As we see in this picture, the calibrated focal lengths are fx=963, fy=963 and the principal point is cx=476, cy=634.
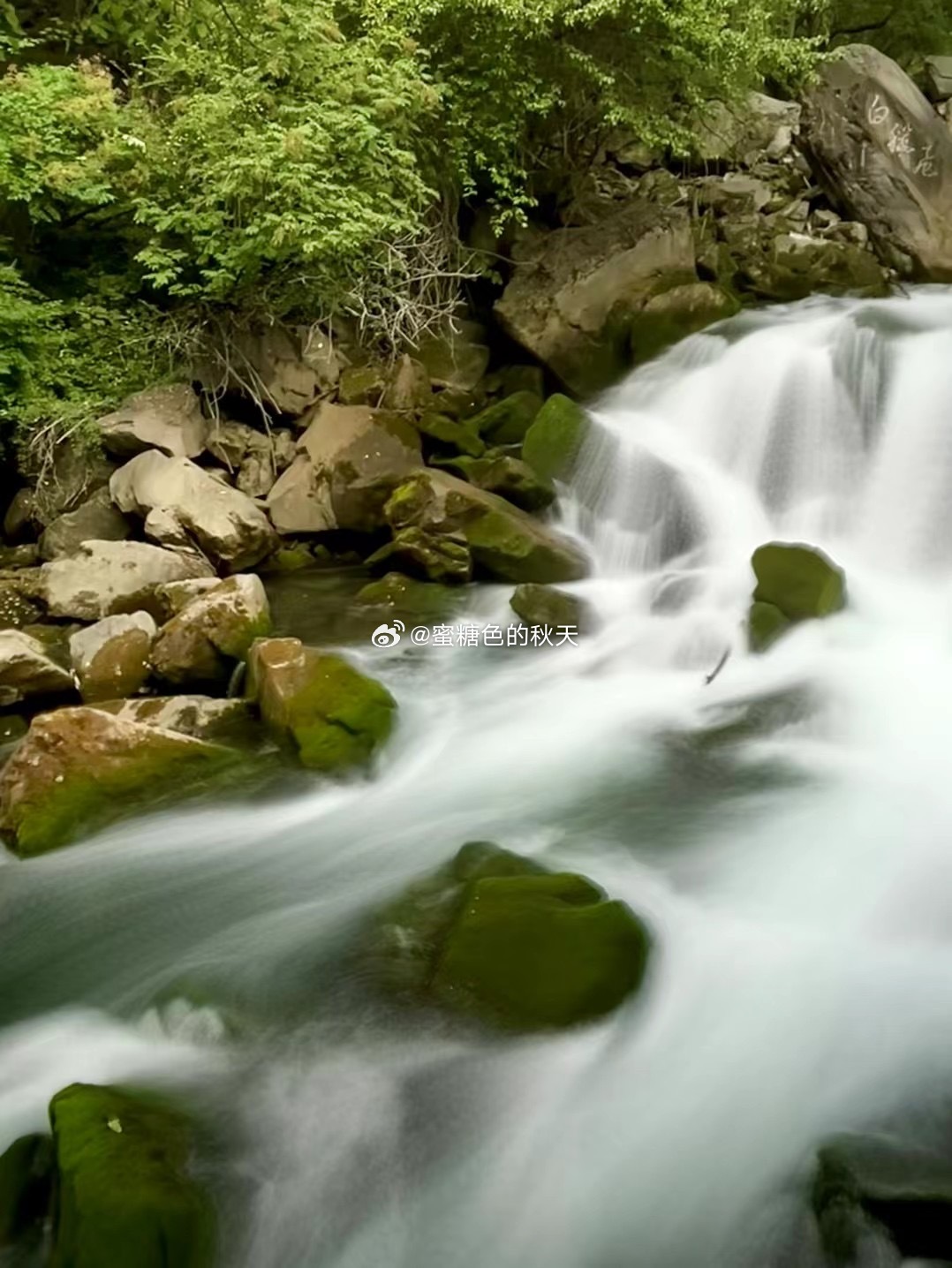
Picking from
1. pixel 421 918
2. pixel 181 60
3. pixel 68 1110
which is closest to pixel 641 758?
pixel 421 918

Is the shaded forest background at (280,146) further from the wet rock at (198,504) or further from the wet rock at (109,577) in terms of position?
the wet rock at (109,577)

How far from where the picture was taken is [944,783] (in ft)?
16.0

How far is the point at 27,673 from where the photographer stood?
5.72 m

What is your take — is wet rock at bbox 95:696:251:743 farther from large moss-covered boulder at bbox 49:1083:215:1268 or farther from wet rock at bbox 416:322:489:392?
wet rock at bbox 416:322:489:392

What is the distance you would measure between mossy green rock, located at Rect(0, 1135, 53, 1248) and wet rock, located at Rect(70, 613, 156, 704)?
131 inches

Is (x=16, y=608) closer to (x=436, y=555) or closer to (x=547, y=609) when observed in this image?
(x=436, y=555)

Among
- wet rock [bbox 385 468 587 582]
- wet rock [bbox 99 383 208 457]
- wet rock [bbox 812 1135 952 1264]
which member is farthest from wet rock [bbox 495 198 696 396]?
wet rock [bbox 812 1135 952 1264]

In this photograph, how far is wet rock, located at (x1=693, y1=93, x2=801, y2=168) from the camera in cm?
1160

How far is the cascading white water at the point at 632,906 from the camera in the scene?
2.85m

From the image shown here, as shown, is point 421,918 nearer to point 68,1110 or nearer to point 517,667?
point 68,1110

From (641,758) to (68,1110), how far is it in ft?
11.2

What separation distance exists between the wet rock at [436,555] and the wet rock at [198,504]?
1176 mm

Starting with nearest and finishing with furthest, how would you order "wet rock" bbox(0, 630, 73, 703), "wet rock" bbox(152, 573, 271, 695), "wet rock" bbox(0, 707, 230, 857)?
"wet rock" bbox(0, 707, 230, 857), "wet rock" bbox(0, 630, 73, 703), "wet rock" bbox(152, 573, 271, 695)

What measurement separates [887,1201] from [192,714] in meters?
4.06
